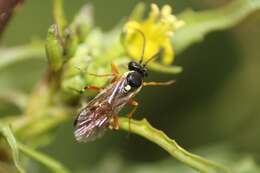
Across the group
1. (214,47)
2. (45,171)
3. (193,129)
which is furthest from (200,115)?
(45,171)

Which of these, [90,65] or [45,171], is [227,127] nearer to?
[45,171]

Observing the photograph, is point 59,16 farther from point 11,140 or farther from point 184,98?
point 184,98

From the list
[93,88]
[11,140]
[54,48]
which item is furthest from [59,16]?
[11,140]

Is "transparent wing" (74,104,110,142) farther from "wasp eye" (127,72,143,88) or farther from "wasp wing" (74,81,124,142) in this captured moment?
"wasp eye" (127,72,143,88)

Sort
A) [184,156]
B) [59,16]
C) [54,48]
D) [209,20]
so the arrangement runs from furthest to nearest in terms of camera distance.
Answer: [209,20] < [59,16] < [54,48] < [184,156]

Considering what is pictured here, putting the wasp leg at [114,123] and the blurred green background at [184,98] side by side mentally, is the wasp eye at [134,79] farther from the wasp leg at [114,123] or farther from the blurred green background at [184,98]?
the blurred green background at [184,98]
